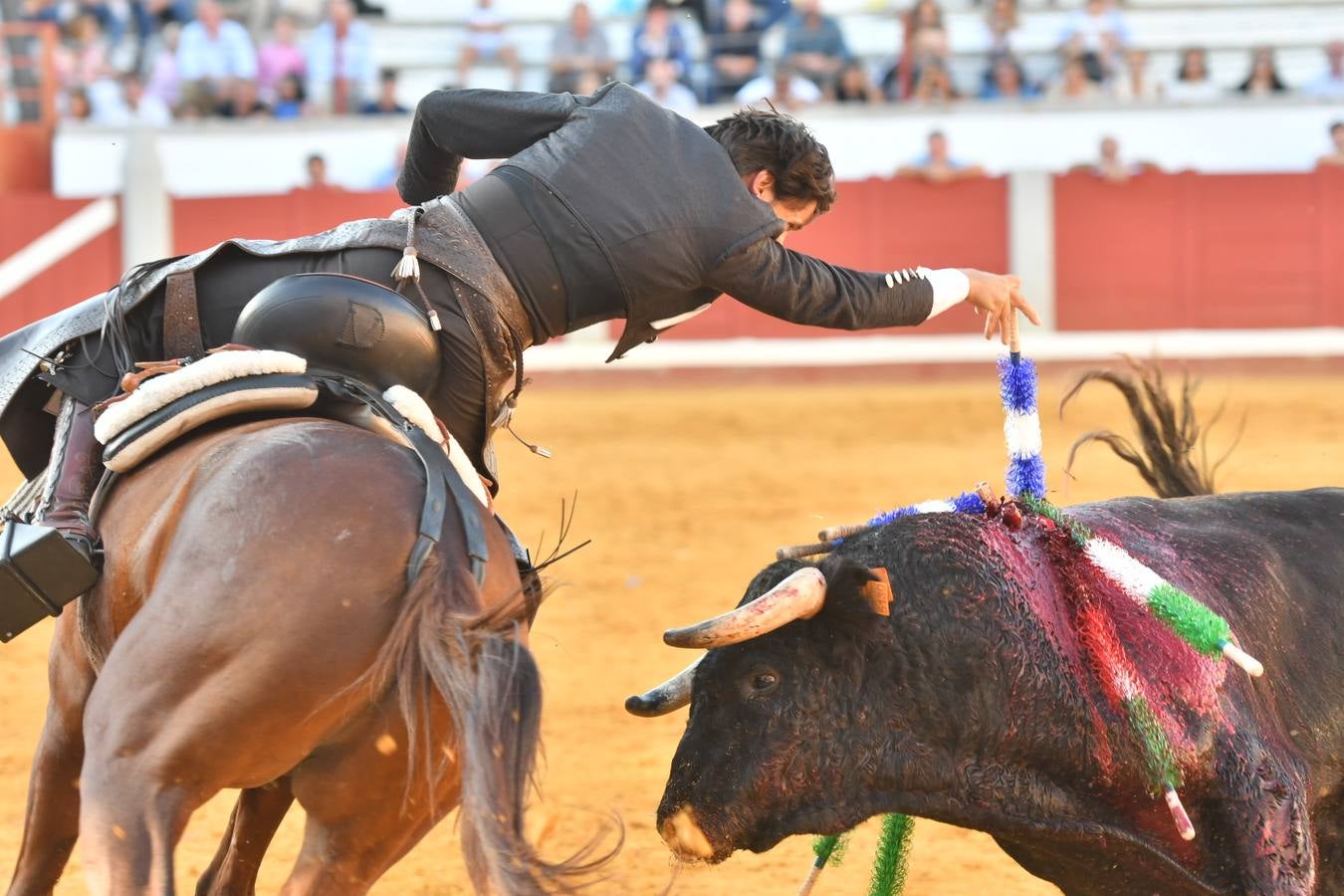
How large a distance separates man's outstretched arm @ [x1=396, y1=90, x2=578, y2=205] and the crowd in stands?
10157 mm

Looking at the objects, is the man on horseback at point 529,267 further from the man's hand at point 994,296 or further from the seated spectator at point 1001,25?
the seated spectator at point 1001,25

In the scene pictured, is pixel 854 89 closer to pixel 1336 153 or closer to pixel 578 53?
pixel 578 53

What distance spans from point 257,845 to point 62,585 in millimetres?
828

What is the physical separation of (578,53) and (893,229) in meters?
2.82

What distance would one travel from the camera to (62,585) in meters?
2.43

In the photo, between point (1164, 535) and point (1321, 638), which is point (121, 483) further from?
point (1321, 638)

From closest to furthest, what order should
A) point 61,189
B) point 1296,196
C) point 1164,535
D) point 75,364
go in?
1. point 75,364
2. point 1164,535
3. point 1296,196
4. point 61,189

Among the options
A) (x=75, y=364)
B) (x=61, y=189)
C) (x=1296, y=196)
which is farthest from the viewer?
(x=61, y=189)

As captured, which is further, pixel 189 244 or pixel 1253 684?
pixel 189 244

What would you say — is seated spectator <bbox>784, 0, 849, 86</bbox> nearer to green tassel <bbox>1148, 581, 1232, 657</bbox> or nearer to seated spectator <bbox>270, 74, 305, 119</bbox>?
seated spectator <bbox>270, 74, 305, 119</bbox>

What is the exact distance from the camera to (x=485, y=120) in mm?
2998

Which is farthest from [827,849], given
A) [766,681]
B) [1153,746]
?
[1153,746]

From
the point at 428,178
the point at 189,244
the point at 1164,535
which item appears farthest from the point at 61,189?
the point at 1164,535

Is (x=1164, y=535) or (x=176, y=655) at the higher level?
(x=176, y=655)
